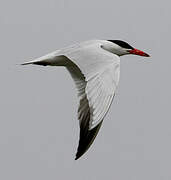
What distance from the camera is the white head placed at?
8.85 meters

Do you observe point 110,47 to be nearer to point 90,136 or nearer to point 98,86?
point 90,136

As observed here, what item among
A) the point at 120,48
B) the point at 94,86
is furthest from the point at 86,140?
the point at 120,48

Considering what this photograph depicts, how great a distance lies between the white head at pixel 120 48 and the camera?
885 centimetres

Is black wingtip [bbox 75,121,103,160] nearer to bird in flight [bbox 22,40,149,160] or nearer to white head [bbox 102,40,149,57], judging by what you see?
bird in flight [bbox 22,40,149,160]

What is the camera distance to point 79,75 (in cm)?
870

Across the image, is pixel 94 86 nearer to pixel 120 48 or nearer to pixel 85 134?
pixel 85 134

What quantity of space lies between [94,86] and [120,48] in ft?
8.68

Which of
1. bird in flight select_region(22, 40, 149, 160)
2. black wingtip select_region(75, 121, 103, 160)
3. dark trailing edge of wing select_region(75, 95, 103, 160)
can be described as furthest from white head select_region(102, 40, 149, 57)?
black wingtip select_region(75, 121, 103, 160)

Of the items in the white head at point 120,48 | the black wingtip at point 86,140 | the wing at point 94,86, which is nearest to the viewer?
the wing at point 94,86

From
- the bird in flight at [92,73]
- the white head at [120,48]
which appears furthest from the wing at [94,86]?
the white head at [120,48]

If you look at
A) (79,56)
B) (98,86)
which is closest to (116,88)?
(98,86)

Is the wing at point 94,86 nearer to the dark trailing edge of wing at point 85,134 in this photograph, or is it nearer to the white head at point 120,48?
the dark trailing edge of wing at point 85,134

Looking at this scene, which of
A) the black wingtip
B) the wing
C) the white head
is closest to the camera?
the wing

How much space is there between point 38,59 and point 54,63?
0.79ft
